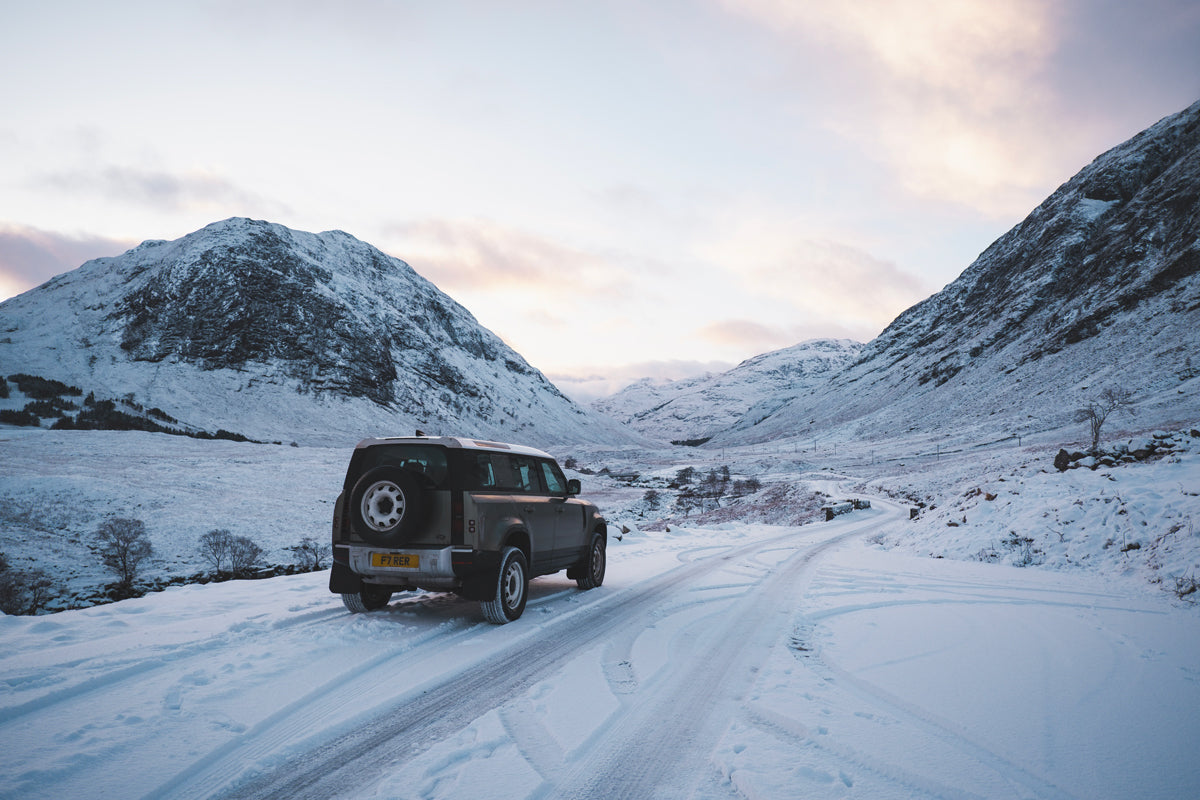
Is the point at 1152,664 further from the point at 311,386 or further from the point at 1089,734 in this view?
the point at 311,386

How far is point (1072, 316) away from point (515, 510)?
128178 millimetres

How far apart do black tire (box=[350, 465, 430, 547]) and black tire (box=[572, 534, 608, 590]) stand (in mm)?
3757

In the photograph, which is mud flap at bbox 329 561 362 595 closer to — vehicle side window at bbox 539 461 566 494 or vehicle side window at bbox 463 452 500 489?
vehicle side window at bbox 463 452 500 489

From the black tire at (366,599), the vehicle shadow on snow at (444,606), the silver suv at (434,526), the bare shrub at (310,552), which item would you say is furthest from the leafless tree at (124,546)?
the silver suv at (434,526)

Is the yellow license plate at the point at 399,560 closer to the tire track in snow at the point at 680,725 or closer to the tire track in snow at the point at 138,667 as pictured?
the tire track in snow at the point at 138,667

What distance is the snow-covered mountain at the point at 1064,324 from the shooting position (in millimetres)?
75500

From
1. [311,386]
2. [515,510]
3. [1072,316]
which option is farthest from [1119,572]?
[1072,316]

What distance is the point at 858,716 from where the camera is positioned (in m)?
4.38

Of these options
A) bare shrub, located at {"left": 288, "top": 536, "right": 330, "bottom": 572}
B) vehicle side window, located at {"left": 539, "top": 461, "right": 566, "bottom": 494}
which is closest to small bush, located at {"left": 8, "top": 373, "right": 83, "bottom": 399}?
bare shrub, located at {"left": 288, "top": 536, "right": 330, "bottom": 572}

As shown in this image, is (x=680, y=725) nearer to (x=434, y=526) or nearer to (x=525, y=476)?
(x=434, y=526)

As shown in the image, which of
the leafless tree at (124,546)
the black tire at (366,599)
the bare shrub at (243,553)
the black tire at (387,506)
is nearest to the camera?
the black tire at (387,506)

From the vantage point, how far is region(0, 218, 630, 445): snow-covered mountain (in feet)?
284

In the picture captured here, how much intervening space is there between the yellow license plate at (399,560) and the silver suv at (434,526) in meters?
0.01

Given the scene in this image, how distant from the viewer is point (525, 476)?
8.38 metres
